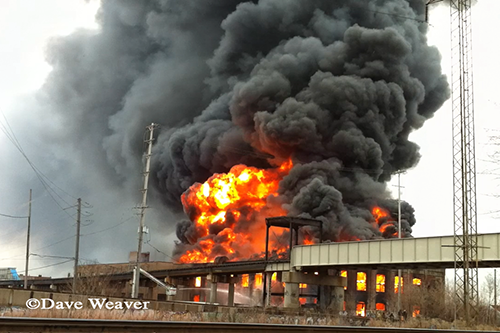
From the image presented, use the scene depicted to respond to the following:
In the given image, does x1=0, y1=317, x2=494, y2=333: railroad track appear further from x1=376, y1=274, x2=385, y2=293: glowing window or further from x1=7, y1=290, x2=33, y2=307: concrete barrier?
x1=376, y1=274, x2=385, y2=293: glowing window

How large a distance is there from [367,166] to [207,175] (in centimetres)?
2578

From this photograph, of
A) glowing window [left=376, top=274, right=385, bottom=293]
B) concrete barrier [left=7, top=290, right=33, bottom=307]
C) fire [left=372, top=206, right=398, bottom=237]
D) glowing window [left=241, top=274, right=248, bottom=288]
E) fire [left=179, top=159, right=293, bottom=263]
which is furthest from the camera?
glowing window [left=241, top=274, right=248, bottom=288]

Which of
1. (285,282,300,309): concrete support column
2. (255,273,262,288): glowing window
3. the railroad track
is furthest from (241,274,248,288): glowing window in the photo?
the railroad track

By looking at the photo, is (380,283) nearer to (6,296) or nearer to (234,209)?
(234,209)

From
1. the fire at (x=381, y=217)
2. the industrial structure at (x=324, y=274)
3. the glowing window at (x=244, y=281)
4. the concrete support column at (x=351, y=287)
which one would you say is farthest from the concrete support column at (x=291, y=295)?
the glowing window at (x=244, y=281)

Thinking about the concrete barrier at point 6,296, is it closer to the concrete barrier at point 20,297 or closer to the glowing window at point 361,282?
the concrete barrier at point 20,297

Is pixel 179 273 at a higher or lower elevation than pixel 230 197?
lower

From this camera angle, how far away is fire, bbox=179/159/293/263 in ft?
260

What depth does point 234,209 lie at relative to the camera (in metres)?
81.6

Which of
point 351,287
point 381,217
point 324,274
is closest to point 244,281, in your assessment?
point 351,287

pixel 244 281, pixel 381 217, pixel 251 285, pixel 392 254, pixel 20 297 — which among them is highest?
pixel 381 217

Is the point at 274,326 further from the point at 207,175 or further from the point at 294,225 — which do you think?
the point at 207,175

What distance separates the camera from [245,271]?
6056cm

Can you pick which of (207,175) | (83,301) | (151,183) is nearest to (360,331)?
(83,301)
